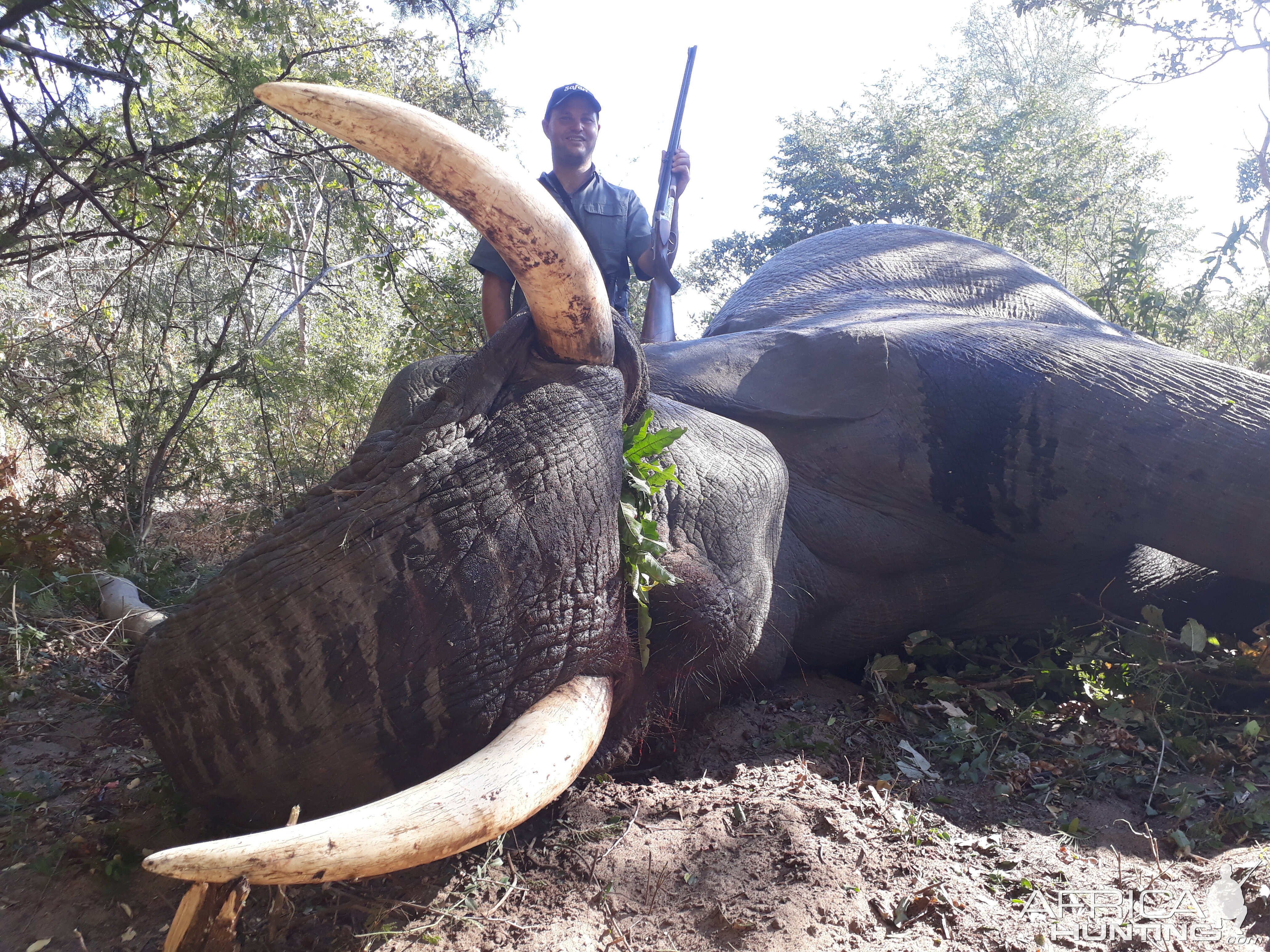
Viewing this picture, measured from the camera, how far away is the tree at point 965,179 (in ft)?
49.3

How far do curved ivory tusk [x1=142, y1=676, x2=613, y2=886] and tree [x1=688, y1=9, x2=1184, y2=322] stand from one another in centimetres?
1167

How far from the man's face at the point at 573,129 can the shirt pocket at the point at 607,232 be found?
265 millimetres

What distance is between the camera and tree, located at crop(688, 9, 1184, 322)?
15.0 meters

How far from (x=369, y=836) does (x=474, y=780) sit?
0.83 ft

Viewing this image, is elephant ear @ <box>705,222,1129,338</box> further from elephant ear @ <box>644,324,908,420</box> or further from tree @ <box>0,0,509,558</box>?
tree @ <box>0,0,509,558</box>

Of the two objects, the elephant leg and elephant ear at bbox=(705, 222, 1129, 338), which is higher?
elephant ear at bbox=(705, 222, 1129, 338)

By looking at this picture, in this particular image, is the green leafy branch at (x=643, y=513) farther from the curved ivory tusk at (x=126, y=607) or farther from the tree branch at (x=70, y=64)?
the tree branch at (x=70, y=64)

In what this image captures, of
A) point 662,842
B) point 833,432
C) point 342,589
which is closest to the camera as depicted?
point 342,589

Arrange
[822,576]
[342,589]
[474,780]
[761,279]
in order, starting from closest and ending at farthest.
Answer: [474,780], [342,589], [822,576], [761,279]

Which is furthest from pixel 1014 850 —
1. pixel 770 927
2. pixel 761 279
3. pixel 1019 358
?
pixel 761 279

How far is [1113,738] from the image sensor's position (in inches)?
119

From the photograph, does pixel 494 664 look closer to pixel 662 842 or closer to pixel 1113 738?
pixel 662 842

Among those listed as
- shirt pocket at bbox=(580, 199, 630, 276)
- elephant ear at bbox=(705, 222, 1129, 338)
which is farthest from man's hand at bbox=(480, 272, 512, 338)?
elephant ear at bbox=(705, 222, 1129, 338)

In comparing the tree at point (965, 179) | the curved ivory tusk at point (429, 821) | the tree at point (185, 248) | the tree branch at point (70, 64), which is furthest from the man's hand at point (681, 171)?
the tree at point (965, 179)
